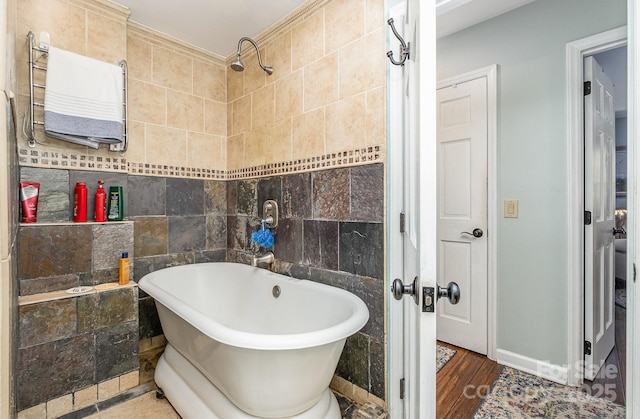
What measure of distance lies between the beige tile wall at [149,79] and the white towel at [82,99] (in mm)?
123

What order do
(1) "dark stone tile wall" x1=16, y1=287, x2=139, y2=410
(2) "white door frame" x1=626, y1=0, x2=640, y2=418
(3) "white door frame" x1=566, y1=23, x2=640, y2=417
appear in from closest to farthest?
(2) "white door frame" x1=626, y1=0, x2=640, y2=418, (1) "dark stone tile wall" x1=16, y1=287, x2=139, y2=410, (3) "white door frame" x1=566, y1=23, x2=640, y2=417

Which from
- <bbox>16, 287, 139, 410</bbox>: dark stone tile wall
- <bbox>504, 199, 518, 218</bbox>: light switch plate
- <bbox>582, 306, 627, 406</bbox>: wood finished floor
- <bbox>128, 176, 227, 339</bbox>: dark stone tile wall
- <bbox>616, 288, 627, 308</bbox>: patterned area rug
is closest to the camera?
<bbox>16, 287, 139, 410</bbox>: dark stone tile wall

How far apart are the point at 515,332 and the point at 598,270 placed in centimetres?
69

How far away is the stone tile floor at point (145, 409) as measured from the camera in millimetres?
1572

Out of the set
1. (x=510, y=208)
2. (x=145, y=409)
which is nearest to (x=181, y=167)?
(x=145, y=409)

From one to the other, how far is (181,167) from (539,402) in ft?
9.92

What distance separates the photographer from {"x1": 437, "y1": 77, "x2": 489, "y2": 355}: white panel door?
88.0 inches

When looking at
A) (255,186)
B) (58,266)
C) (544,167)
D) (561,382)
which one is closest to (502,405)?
(561,382)

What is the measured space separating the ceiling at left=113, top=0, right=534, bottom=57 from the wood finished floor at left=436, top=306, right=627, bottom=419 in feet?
7.95

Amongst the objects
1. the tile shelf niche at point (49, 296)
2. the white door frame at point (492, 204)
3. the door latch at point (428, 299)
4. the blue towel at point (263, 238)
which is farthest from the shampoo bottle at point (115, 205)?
the white door frame at point (492, 204)

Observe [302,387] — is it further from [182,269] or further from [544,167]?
[544,167]

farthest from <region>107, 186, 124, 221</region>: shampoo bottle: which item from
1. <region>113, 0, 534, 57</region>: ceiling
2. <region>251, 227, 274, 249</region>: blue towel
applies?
<region>113, 0, 534, 57</region>: ceiling

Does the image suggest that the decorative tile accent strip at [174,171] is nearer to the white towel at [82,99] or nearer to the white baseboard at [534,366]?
the white towel at [82,99]

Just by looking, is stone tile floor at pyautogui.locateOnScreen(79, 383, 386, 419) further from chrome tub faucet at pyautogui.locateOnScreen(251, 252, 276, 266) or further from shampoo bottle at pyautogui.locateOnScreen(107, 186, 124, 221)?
shampoo bottle at pyautogui.locateOnScreen(107, 186, 124, 221)
